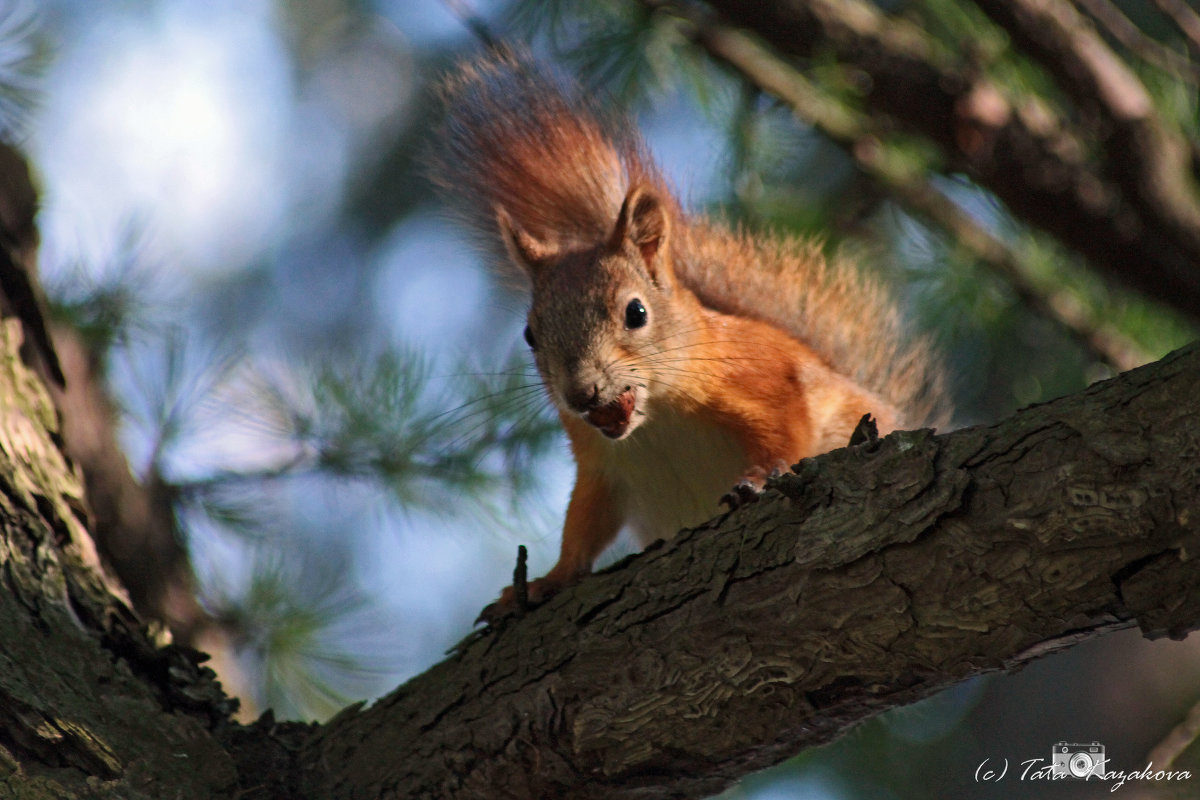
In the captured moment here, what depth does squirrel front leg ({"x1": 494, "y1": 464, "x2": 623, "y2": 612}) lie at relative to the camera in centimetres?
249

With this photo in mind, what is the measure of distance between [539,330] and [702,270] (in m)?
0.66

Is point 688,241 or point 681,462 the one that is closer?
point 681,462

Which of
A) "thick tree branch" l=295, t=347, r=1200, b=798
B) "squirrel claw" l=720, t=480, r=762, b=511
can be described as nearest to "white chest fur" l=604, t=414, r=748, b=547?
"squirrel claw" l=720, t=480, r=762, b=511

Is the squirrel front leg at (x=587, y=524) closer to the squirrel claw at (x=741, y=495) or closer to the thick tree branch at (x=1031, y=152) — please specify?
the squirrel claw at (x=741, y=495)

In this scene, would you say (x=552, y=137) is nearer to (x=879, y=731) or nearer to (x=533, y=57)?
(x=533, y=57)

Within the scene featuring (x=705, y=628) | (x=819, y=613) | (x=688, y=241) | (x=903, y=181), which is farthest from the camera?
(x=688, y=241)

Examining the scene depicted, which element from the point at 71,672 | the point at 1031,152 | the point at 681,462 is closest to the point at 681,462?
the point at 681,462

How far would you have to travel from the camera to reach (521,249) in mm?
2674

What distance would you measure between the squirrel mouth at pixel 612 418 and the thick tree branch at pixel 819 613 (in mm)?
435

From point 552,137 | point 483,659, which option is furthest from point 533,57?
point 483,659

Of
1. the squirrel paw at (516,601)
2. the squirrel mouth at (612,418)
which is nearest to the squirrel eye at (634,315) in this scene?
the squirrel mouth at (612,418)

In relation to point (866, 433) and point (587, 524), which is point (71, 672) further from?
point (866, 433)

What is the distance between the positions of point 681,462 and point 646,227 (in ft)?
1.87

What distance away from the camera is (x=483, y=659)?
188 centimetres
